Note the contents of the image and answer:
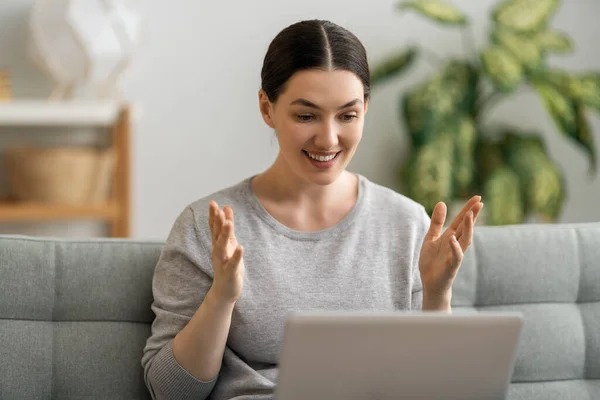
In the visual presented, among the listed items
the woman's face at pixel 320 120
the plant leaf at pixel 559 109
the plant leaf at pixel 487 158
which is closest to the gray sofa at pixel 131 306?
the woman's face at pixel 320 120

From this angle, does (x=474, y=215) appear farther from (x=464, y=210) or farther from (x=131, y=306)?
(x=131, y=306)

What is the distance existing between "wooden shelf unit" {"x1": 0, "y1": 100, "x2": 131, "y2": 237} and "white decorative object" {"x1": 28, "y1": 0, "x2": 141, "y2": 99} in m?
0.13

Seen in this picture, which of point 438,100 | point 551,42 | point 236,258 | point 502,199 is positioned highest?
point 551,42

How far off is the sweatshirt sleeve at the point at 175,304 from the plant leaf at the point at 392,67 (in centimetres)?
186

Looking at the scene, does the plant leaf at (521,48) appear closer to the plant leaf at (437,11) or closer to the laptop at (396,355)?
the plant leaf at (437,11)

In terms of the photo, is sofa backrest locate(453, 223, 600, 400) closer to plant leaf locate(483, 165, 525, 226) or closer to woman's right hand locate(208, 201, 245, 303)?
woman's right hand locate(208, 201, 245, 303)

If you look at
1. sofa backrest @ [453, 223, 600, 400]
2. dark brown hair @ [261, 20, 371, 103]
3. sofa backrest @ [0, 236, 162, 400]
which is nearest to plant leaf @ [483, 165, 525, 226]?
sofa backrest @ [453, 223, 600, 400]

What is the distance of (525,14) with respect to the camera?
3.31 metres

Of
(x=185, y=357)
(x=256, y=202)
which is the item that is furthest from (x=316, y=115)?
(x=185, y=357)

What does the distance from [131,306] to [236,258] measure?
400 mm

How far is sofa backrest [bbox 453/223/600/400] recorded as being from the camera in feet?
5.70

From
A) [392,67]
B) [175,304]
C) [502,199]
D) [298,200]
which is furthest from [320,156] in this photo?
[392,67]

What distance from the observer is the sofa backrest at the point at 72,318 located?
5.33 feet

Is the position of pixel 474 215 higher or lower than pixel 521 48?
lower
